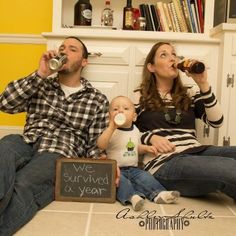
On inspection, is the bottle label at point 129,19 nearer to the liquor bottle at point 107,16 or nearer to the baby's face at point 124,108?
the liquor bottle at point 107,16

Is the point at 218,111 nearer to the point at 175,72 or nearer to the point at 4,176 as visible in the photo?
the point at 175,72

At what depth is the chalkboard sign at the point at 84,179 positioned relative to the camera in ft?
4.46

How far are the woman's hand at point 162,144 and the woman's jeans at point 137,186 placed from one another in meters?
0.13

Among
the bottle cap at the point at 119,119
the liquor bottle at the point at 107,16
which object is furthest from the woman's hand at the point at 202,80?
the liquor bottle at the point at 107,16

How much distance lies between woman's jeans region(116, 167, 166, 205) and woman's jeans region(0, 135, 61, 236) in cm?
27

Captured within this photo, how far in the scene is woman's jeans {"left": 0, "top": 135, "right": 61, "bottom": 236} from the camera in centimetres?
107

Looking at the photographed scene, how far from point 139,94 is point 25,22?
100 cm

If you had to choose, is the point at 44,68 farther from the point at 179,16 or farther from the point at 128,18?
the point at 179,16

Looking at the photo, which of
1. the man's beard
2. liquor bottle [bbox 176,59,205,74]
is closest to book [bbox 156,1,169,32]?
liquor bottle [bbox 176,59,205,74]

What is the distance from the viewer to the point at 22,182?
121cm

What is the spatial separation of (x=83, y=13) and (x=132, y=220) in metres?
1.28

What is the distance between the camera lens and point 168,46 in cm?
177

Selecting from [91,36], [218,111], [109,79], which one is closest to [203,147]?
[218,111]

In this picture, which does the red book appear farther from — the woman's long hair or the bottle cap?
the bottle cap
